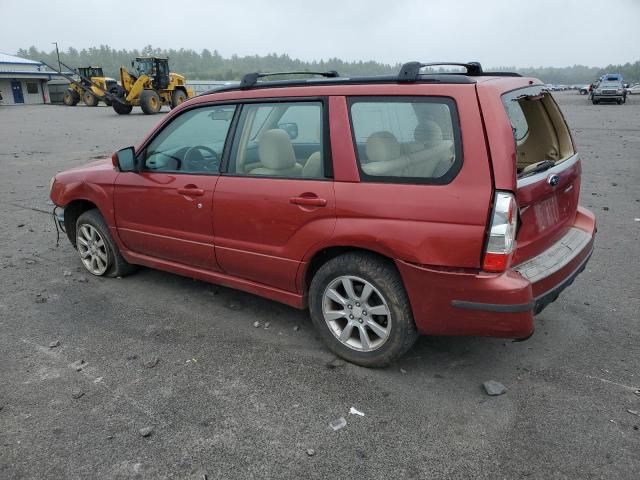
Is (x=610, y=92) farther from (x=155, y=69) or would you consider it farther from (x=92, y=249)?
(x=92, y=249)

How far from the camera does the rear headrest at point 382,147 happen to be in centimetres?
307

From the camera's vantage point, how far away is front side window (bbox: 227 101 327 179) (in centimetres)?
330

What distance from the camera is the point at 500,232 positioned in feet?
8.70

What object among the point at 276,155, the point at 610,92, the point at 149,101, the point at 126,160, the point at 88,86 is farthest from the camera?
the point at 610,92

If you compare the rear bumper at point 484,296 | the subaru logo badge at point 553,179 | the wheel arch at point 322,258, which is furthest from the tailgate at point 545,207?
the wheel arch at point 322,258

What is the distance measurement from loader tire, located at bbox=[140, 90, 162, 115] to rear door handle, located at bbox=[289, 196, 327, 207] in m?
26.2

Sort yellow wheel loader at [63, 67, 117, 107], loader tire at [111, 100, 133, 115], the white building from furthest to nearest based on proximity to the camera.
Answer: the white building → yellow wheel loader at [63, 67, 117, 107] → loader tire at [111, 100, 133, 115]

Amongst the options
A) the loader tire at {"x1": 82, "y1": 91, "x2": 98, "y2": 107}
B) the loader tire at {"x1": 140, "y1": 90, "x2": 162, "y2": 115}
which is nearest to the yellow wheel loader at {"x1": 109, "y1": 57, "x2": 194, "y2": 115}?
the loader tire at {"x1": 140, "y1": 90, "x2": 162, "y2": 115}

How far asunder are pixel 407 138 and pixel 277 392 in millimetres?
1712

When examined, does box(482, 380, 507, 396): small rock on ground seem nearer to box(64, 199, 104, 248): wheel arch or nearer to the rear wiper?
the rear wiper

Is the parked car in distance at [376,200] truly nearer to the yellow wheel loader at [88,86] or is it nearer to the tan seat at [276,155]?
the tan seat at [276,155]

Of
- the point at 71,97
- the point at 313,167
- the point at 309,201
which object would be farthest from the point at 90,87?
the point at 309,201

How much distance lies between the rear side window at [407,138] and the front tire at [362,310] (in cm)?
55

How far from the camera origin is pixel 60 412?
289 centimetres
